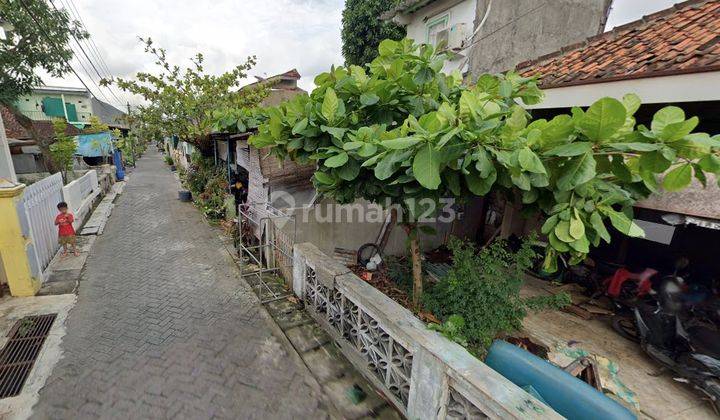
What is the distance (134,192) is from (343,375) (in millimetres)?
16996

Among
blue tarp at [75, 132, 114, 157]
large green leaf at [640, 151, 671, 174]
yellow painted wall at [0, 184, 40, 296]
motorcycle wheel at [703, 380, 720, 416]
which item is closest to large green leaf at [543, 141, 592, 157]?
large green leaf at [640, 151, 671, 174]

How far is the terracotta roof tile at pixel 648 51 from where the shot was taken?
3993mm

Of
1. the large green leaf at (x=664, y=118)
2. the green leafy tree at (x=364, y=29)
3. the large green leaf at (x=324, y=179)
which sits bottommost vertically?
Answer: the large green leaf at (x=324, y=179)

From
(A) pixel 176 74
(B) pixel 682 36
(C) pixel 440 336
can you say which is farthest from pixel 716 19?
(A) pixel 176 74

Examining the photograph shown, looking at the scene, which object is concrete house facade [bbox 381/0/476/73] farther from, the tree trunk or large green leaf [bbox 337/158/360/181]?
large green leaf [bbox 337/158/360/181]

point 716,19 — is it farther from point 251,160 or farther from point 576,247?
point 251,160

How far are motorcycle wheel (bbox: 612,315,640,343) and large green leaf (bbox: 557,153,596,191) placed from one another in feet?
16.5

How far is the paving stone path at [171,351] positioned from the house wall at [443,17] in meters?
8.86

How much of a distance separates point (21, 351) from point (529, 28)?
13183 millimetres

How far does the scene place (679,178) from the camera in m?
1.99

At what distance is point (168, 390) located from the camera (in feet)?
12.2

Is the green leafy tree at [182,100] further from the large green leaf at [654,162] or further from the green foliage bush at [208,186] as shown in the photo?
the large green leaf at [654,162]

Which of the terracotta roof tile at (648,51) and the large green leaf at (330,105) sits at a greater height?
the terracotta roof tile at (648,51)

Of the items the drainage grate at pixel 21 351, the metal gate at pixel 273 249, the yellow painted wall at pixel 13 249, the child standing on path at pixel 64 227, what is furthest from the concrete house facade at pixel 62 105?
the drainage grate at pixel 21 351
